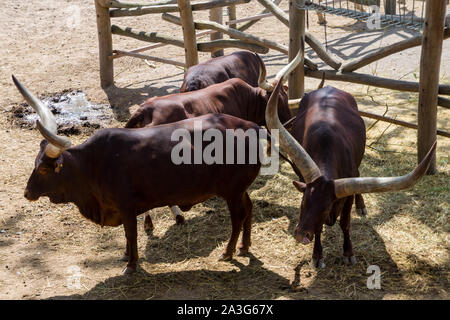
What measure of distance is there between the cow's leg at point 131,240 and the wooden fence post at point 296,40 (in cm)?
336

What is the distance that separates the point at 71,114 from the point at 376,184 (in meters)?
5.85

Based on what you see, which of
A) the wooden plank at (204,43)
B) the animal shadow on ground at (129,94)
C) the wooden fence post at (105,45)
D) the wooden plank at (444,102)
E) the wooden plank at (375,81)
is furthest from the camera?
the wooden fence post at (105,45)

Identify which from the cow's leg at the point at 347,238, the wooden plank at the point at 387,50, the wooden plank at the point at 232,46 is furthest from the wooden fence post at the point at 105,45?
the cow's leg at the point at 347,238

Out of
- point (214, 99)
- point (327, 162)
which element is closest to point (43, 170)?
point (214, 99)

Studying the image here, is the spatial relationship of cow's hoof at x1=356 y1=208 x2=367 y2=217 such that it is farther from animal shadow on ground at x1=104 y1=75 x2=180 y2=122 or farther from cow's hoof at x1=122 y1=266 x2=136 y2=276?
animal shadow on ground at x1=104 y1=75 x2=180 y2=122

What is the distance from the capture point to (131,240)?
16.6 ft

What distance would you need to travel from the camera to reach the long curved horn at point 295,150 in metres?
4.63

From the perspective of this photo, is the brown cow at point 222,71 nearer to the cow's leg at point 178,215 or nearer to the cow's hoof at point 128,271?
the cow's leg at point 178,215

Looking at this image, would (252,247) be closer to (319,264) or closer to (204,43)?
(319,264)

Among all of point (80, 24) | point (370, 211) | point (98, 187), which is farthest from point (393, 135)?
point (80, 24)

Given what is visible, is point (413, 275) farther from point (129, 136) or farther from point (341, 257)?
point (129, 136)

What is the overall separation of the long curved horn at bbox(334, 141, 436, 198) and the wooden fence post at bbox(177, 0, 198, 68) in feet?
16.2

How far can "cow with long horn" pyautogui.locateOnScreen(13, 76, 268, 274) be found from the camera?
4934 mm

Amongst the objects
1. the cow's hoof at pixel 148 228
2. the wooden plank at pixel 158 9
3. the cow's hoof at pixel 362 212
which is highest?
the wooden plank at pixel 158 9
